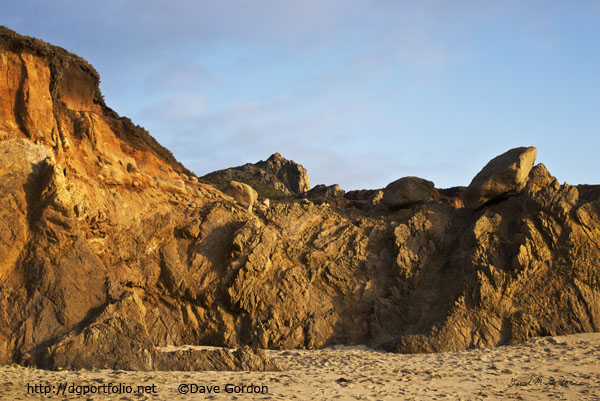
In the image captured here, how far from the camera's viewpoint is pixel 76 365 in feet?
33.7

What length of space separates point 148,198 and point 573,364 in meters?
10.0

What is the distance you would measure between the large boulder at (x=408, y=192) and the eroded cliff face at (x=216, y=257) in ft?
3.15

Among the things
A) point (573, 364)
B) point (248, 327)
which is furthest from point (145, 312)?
point (573, 364)

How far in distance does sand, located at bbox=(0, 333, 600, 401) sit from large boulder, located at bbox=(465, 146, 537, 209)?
4264mm

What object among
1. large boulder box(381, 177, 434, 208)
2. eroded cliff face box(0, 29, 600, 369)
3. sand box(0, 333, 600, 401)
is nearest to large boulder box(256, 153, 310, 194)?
large boulder box(381, 177, 434, 208)

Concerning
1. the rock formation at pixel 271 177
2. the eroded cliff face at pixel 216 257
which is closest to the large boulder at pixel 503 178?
the eroded cliff face at pixel 216 257

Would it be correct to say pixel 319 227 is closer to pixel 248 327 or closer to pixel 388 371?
pixel 248 327

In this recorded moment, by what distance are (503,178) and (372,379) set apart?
292 inches

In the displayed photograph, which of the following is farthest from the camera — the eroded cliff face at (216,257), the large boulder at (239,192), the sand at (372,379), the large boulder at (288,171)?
the large boulder at (288,171)

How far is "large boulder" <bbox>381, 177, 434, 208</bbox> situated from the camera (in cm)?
1702

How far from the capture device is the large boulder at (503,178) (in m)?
15.1

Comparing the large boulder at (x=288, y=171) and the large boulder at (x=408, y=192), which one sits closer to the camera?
the large boulder at (x=408, y=192)

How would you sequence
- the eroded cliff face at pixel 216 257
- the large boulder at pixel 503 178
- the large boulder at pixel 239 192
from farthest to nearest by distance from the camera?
1. the large boulder at pixel 239 192
2. the large boulder at pixel 503 178
3. the eroded cliff face at pixel 216 257

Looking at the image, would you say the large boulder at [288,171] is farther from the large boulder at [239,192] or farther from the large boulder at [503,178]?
the large boulder at [503,178]
